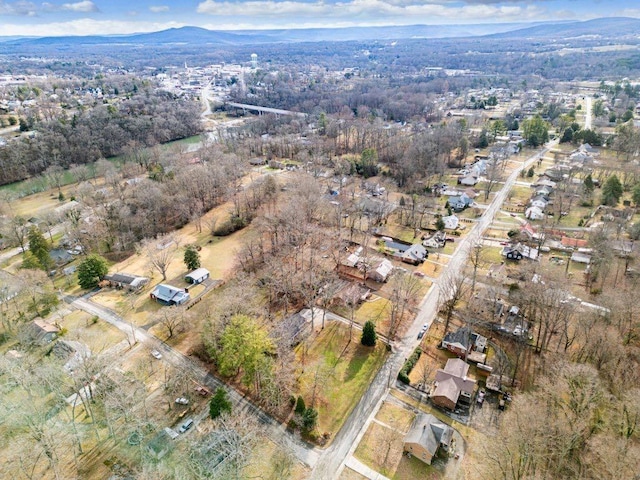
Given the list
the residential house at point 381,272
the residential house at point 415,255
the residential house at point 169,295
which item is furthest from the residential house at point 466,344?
the residential house at point 169,295

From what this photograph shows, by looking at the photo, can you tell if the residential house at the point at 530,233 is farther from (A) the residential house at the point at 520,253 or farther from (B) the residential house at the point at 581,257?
(B) the residential house at the point at 581,257

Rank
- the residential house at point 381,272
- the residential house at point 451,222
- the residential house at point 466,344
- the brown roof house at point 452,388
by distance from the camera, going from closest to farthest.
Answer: the brown roof house at point 452,388 → the residential house at point 466,344 → the residential house at point 381,272 → the residential house at point 451,222

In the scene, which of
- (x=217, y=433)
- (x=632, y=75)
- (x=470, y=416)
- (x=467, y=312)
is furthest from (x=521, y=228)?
(x=632, y=75)

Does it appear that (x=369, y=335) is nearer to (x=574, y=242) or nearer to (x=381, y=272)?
(x=381, y=272)

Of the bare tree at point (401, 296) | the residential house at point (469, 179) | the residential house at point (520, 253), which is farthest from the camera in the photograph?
the residential house at point (469, 179)

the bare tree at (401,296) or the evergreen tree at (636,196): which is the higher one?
the evergreen tree at (636,196)

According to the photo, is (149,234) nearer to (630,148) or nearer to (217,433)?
(217,433)

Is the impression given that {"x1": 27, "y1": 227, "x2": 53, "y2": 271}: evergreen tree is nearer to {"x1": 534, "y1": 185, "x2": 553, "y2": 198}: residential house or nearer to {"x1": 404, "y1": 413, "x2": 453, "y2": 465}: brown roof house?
{"x1": 404, "y1": 413, "x2": 453, "y2": 465}: brown roof house
